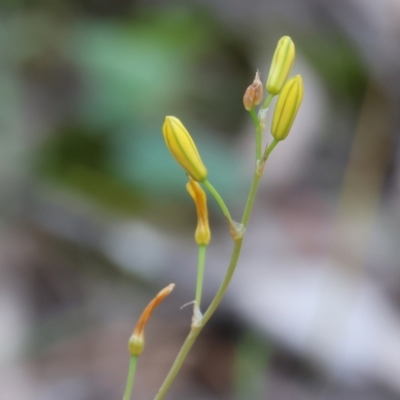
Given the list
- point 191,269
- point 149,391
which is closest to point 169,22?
point 191,269

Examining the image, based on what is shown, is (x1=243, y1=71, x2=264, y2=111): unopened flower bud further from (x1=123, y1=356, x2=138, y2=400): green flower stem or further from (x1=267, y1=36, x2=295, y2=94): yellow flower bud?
(x1=123, y1=356, x2=138, y2=400): green flower stem

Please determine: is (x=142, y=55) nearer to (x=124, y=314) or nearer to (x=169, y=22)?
(x=169, y=22)

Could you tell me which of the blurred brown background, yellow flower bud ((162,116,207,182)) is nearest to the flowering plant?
yellow flower bud ((162,116,207,182))

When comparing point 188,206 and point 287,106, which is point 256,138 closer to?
point 287,106

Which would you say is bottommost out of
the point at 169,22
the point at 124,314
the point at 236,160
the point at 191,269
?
the point at 124,314

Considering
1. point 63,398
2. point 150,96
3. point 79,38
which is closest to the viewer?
point 63,398

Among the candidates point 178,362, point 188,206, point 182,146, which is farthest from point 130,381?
point 188,206
